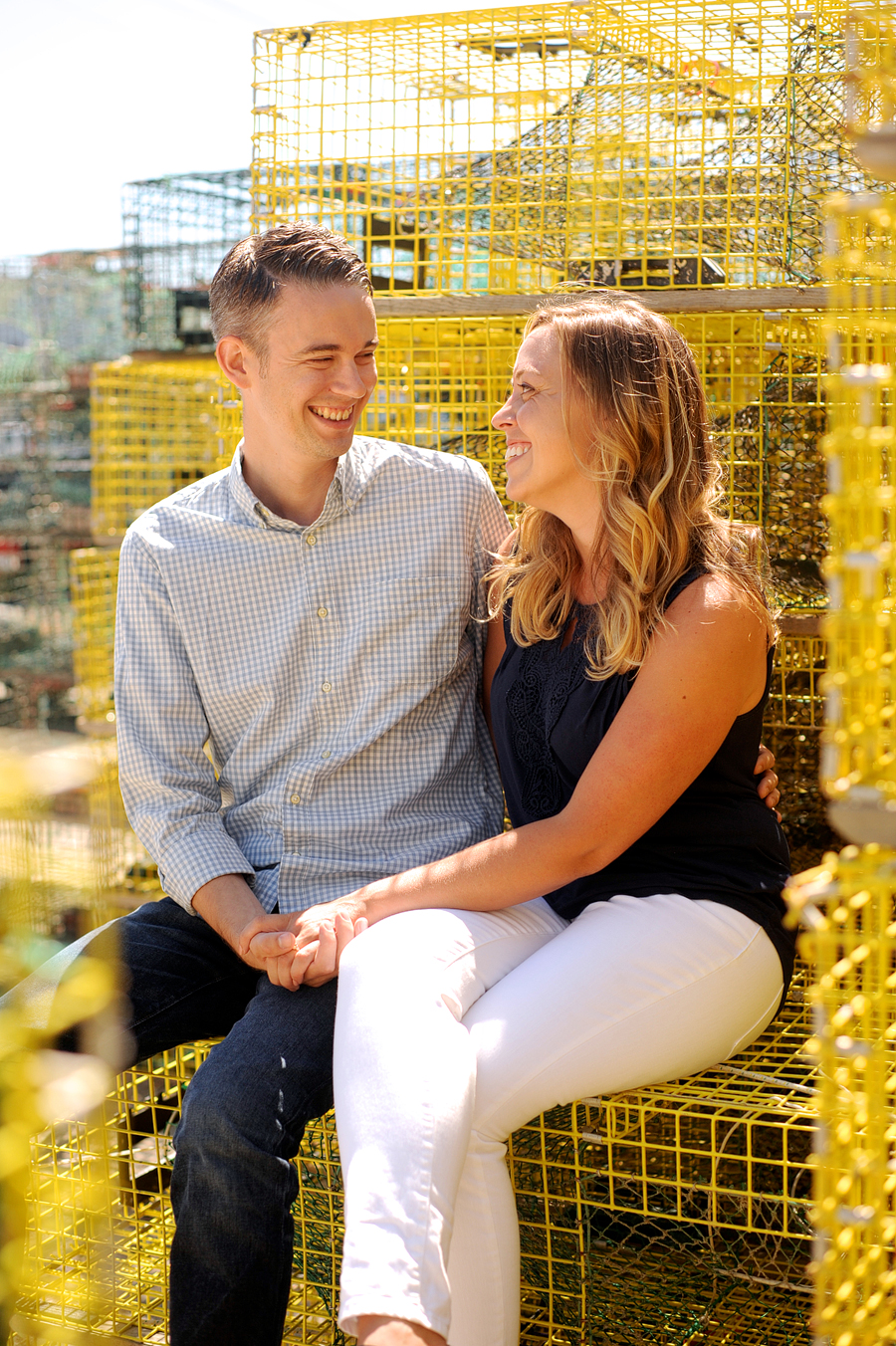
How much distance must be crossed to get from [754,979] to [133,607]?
3.42 feet

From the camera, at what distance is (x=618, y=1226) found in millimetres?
1874

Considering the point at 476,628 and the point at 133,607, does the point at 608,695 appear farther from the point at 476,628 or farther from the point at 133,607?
the point at 133,607

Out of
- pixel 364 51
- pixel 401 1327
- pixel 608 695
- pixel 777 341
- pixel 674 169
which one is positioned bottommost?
pixel 401 1327

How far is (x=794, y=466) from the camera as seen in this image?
7.07 feet

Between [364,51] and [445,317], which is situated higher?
[364,51]

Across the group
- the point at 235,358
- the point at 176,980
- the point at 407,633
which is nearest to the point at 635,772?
the point at 407,633

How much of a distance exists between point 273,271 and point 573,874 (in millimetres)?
1008

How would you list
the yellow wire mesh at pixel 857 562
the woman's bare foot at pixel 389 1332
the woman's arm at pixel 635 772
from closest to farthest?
the yellow wire mesh at pixel 857 562 < the woman's bare foot at pixel 389 1332 < the woman's arm at pixel 635 772

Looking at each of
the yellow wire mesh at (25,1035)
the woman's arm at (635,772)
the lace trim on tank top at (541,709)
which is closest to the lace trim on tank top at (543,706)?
the lace trim on tank top at (541,709)

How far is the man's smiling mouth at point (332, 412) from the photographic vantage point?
184 centimetres

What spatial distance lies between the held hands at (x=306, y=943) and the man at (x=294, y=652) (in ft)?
0.35

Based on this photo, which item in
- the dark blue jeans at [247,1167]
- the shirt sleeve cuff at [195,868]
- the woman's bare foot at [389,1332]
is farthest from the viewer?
the shirt sleeve cuff at [195,868]

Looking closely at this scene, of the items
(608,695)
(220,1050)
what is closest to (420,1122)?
(220,1050)

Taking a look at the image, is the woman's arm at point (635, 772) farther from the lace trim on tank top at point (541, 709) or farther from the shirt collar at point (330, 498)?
the shirt collar at point (330, 498)
